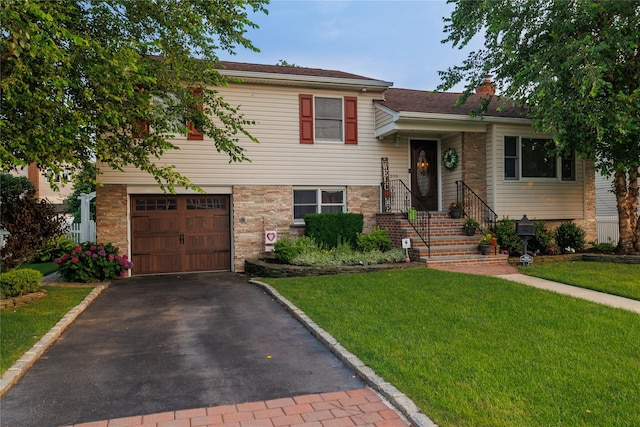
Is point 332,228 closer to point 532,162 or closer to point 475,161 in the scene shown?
point 475,161

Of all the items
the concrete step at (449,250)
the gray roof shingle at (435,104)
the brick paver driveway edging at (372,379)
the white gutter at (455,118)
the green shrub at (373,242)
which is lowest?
the brick paver driveway edging at (372,379)

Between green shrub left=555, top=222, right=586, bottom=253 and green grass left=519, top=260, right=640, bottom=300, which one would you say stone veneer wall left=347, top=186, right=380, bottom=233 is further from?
green shrub left=555, top=222, right=586, bottom=253

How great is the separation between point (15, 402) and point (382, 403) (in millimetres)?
3085

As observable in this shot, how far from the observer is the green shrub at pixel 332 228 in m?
10.9

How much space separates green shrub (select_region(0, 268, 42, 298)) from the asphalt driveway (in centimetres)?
132

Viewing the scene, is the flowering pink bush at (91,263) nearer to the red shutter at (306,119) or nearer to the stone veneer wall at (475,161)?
the red shutter at (306,119)

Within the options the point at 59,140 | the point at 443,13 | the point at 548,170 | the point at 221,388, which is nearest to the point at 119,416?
the point at 221,388

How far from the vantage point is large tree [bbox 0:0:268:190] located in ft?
16.3

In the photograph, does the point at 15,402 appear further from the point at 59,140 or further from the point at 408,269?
the point at 408,269

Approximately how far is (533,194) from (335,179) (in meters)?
5.92

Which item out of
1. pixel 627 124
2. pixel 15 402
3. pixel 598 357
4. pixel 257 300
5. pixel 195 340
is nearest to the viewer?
pixel 15 402

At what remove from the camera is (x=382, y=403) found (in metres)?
3.35

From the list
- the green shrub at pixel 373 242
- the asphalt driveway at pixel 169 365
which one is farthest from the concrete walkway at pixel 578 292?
the asphalt driveway at pixel 169 365

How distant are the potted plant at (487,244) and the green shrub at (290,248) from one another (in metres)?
4.30
